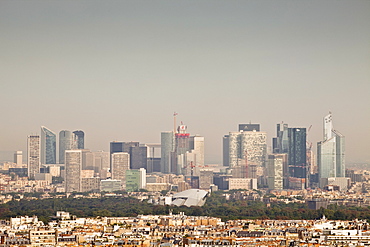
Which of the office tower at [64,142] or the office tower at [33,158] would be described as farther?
the office tower at [64,142]

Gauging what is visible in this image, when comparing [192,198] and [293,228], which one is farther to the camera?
[192,198]

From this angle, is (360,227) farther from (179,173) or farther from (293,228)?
(179,173)

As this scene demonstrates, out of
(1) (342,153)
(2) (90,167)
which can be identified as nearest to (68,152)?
(2) (90,167)

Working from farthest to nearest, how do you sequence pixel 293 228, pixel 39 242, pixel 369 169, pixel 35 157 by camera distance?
1. pixel 35 157
2. pixel 369 169
3. pixel 293 228
4. pixel 39 242

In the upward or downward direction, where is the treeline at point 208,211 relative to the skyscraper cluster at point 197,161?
downward

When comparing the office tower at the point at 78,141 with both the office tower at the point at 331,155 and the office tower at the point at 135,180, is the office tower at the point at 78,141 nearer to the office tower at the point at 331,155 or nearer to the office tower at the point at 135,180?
the office tower at the point at 135,180

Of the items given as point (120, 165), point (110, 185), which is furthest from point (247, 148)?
point (110, 185)

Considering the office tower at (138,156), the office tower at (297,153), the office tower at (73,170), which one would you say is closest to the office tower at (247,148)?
the office tower at (297,153)

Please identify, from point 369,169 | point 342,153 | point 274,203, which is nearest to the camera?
point 274,203
